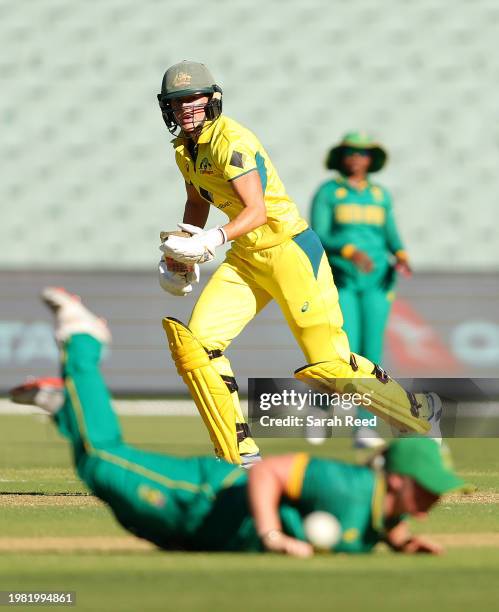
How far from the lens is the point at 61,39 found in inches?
827

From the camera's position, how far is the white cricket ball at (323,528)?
5117 mm

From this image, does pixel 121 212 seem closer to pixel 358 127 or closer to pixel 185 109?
pixel 358 127

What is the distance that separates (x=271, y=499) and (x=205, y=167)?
3.21 m

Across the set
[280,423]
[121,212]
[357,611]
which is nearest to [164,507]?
[357,611]

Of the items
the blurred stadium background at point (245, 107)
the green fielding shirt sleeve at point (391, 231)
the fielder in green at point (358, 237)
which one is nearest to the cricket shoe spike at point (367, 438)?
the fielder in green at point (358, 237)

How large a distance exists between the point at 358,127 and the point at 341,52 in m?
1.24

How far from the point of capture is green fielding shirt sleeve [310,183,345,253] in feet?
37.6

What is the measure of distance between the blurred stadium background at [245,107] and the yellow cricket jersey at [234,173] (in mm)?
11903

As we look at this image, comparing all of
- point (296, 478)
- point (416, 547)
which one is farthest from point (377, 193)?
point (296, 478)

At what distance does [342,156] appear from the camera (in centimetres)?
1166

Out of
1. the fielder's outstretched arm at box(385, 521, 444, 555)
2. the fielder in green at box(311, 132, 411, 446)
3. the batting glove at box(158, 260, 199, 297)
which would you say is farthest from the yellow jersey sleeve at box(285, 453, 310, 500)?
the fielder in green at box(311, 132, 411, 446)

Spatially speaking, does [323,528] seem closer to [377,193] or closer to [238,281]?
[238,281]

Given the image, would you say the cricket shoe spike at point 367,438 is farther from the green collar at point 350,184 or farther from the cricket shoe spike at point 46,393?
the cricket shoe spike at point 46,393

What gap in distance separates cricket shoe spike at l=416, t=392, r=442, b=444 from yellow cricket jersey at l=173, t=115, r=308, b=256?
46.8 inches
